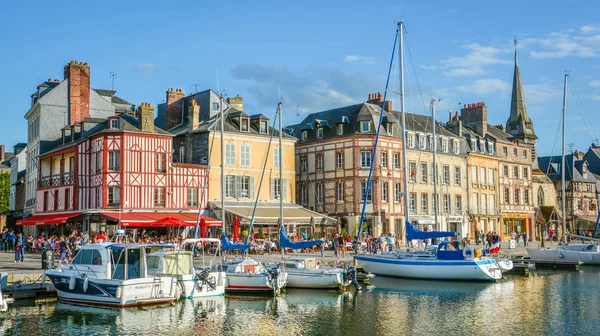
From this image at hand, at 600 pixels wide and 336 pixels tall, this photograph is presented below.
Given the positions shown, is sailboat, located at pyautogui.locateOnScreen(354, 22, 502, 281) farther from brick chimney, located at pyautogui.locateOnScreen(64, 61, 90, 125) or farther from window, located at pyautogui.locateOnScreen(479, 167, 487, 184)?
window, located at pyautogui.locateOnScreen(479, 167, 487, 184)

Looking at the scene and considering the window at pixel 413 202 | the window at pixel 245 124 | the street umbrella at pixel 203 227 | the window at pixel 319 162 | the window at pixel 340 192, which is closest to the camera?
the street umbrella at pixel 203 227

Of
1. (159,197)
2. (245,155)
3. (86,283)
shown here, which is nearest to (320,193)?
(245,155)

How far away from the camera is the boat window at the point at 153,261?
23.7 meters

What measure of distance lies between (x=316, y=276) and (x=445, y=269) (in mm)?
7135

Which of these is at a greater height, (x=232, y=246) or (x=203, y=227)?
(x=203, y=227)

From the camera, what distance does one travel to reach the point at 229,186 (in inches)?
1610

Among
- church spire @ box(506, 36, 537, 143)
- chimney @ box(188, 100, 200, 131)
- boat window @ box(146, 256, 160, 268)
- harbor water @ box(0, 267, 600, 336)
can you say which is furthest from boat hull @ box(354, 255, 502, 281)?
church spire @ box(506, 36, 537, 143)

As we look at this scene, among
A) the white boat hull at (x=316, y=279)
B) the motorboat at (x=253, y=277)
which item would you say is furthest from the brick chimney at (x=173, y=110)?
the white boat hull at (x=316, y=279)

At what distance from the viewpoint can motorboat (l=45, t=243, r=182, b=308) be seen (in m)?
21.5

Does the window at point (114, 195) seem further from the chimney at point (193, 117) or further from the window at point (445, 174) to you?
the window at point (445, 174)

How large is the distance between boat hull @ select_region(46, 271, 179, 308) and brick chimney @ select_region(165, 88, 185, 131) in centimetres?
2309

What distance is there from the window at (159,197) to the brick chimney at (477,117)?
30120 millimetres

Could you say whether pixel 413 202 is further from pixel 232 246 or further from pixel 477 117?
pixel 232 246

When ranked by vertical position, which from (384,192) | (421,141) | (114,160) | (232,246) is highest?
(421,141)
